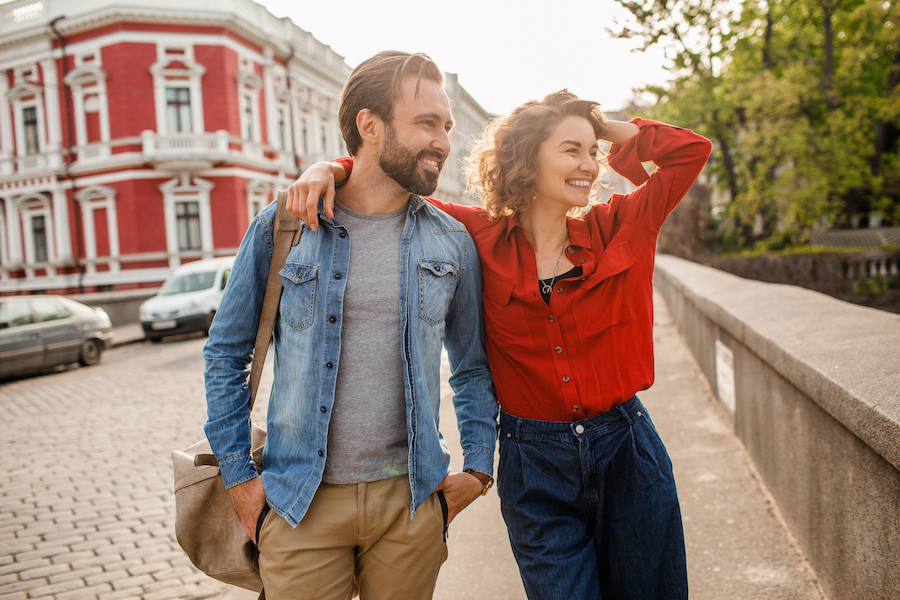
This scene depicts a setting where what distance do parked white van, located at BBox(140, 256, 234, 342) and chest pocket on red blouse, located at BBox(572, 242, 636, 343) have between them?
45.8 ft

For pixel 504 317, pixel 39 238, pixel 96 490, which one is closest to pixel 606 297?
pixel 504 317

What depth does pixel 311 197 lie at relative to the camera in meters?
1.85

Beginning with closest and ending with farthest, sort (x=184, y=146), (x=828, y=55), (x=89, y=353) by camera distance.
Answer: (x=89, y=353), (x=828, y=55), (x=184, y=146)

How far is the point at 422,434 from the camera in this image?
6.05 feet

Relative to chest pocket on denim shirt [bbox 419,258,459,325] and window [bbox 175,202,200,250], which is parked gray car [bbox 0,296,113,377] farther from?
window [bbox 175,202,200,250]

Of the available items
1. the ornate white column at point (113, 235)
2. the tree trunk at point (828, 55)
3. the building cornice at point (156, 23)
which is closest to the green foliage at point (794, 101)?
the tree trunk at point (828, 55)

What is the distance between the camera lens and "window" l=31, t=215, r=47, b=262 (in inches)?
1020

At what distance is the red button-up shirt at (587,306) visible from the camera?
6.41ft

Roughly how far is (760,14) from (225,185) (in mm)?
19748

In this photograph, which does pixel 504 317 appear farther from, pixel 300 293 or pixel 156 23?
pixel 156 23

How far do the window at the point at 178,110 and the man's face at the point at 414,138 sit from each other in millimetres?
25216

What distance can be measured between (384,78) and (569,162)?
26.0 inches

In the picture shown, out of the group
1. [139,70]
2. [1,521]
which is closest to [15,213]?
[139,70]

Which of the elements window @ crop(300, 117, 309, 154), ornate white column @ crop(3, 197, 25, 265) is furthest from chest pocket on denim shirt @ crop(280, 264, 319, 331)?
window @ crop(300, 117, 309, 154)
